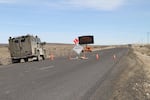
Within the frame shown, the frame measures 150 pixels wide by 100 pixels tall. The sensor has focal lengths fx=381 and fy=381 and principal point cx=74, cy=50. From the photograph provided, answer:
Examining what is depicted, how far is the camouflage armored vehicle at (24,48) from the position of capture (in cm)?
3984

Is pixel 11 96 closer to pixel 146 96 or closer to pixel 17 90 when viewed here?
pixel 17 90

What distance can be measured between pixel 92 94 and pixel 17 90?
2.70m

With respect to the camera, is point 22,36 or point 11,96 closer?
point 11,96

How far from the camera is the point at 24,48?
1578 inches

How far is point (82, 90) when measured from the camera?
13414mm

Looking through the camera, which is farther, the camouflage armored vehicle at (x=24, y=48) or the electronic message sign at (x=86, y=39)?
the electronic message sign at (x=86, y=39)

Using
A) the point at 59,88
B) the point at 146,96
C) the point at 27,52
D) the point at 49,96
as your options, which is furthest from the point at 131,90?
the point at 27,52

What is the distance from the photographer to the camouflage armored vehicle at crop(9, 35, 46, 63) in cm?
3984

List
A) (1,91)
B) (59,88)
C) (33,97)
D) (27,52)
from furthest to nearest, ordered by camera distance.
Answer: (27,52) < (59,88) < (1,91) < (33,97)

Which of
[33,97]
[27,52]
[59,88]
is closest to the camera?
[33,97]

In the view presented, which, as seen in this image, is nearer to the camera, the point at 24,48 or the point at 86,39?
the point at 24,48

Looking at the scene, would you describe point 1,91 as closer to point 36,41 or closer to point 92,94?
point 92,94

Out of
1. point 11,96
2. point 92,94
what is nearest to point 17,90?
point 11,96

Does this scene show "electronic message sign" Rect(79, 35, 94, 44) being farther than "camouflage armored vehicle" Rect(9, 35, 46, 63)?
Yes
